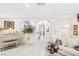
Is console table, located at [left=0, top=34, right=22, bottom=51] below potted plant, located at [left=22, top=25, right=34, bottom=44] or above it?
below

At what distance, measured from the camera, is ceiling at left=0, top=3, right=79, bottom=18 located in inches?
83.6

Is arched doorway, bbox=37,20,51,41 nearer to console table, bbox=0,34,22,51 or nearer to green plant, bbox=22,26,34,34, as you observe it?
green plant, bbox=22,26,34,34

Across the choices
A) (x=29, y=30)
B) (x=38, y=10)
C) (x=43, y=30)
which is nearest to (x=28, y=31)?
(x=29, y=30)

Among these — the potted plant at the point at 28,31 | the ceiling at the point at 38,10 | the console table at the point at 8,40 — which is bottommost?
the console table at the point at 8,40

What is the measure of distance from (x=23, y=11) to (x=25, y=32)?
11.2 inches

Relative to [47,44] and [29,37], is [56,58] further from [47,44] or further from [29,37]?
[29,37]

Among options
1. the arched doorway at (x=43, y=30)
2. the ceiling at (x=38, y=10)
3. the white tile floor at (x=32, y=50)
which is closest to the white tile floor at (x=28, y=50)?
the white tile floor at (x=32, y=50)

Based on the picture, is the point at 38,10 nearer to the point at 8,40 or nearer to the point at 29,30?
the point at 29,30

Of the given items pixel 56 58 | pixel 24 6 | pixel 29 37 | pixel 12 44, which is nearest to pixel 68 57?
pixel 56 58

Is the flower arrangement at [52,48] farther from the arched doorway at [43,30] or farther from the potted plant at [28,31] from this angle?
the potted plant at [28,31]

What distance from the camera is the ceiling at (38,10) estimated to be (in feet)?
6.97

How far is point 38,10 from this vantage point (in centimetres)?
214

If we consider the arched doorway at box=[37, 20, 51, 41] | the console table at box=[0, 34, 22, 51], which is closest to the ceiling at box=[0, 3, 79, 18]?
the arched doorway at box=[37, 20, 51, 41]

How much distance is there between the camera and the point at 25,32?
2174mm
